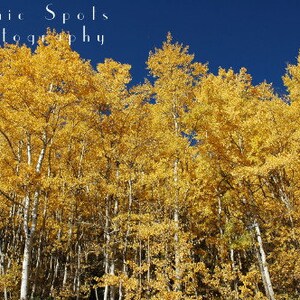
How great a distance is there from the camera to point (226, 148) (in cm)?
1230

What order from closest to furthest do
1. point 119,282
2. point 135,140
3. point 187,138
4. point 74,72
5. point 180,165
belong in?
point 119,282 < point 74,72 < point 135,140 < point 187,138 < point 180,165

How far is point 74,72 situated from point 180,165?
265 inches

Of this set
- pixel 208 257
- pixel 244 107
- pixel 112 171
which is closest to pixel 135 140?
pixel 112 171

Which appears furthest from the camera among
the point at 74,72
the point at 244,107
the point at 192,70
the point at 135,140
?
the point at 192,70

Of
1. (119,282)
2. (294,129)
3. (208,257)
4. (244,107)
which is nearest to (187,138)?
(244,107)

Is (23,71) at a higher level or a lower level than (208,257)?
higher

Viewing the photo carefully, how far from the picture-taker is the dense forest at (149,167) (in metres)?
10.5

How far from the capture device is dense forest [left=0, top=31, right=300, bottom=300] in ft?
34.6

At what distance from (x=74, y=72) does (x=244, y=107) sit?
21.1 ft

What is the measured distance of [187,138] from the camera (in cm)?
1421

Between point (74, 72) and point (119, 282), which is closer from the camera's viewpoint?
point (119, 282)

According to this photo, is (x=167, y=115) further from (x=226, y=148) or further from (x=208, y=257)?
(x=208, y=257)

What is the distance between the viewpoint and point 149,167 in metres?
13.5

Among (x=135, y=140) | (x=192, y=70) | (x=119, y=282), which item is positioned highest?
(x=192, y=70)
